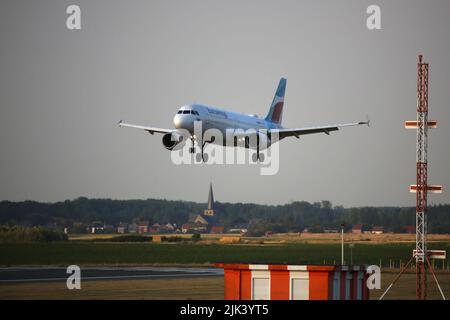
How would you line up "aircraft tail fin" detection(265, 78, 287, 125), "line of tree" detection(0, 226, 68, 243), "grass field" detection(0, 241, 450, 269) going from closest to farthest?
"grass field" detection(0, 241, 450, 269)
"line of tree" detection(0, 226, 68, 243)
"aircraft tail fin" detection(265, 78, 287, 125)

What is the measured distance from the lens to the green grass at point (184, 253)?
80.1m

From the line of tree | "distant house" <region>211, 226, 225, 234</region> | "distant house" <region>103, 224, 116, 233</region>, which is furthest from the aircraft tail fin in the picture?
the line of tree

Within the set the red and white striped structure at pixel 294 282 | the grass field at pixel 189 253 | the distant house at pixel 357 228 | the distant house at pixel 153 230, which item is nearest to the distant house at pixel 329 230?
the distant house at pixel 357 228

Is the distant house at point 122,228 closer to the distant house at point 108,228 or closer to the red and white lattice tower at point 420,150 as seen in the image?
the distant house at point 108,228

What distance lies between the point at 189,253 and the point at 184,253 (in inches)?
22.6

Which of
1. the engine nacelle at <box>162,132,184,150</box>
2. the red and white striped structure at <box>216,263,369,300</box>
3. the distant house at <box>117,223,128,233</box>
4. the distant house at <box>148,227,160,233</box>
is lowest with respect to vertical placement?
the distant house at <box>148,227,160,233</box>

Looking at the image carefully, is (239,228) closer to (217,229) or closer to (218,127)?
(217,229)

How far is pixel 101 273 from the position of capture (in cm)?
6594

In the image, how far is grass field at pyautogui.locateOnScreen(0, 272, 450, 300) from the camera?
49.4 m

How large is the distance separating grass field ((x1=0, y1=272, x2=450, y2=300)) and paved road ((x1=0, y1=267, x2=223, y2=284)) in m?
3.64

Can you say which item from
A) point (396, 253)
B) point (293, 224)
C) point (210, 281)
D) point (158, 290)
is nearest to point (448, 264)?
point (396, 253)

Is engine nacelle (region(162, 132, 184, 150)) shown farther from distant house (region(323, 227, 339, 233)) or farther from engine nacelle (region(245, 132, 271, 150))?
distant house (region(323, 227, 339, 233))
